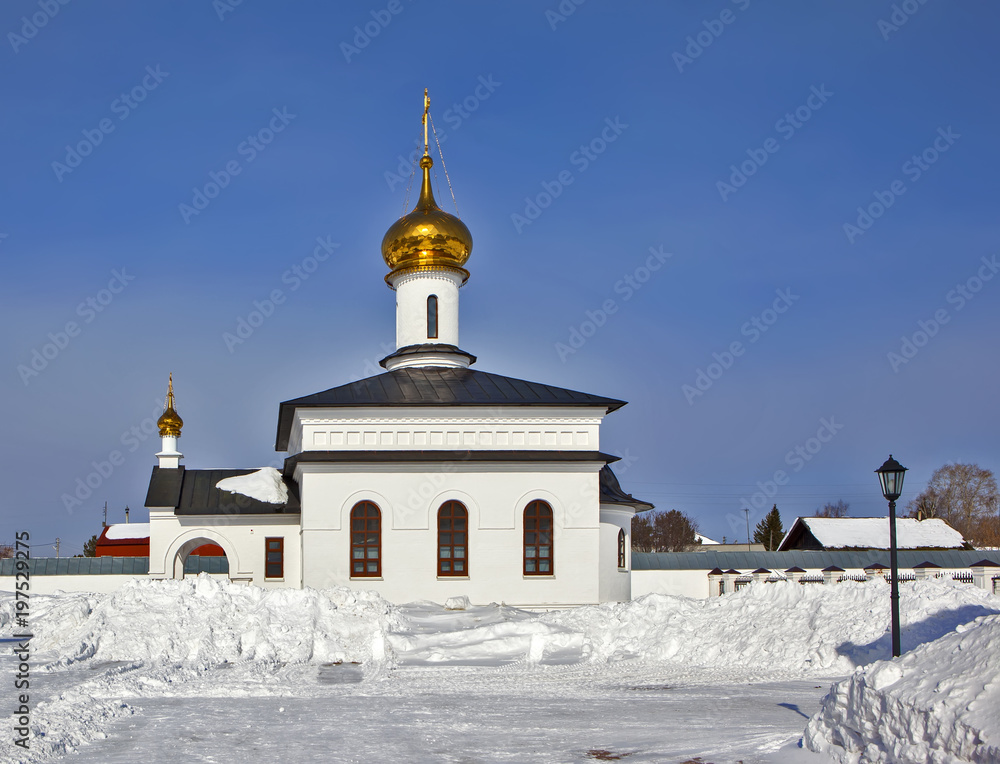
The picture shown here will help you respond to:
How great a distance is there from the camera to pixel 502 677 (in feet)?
41.3

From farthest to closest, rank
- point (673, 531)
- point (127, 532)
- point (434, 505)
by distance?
point (673, 531), point (127, 532), point (434, 505)

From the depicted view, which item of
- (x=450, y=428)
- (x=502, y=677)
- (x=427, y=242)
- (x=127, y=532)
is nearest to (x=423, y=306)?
(x=427, y=242)

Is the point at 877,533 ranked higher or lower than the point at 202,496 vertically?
lower

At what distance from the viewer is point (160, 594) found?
1566 centimetres

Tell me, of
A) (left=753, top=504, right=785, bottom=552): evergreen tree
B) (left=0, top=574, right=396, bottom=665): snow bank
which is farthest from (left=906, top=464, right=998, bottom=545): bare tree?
(left=0, top=574, right=396, bottom=665): snow bank

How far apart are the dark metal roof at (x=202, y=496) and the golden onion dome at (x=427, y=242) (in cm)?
671

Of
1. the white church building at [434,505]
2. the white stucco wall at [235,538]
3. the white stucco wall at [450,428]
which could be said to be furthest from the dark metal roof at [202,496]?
the white stucco wall at [450,428]

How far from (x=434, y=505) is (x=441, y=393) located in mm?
2770

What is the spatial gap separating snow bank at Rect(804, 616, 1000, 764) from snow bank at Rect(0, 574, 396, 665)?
8.81 m

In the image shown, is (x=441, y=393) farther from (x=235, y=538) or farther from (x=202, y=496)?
(x=202, y=496)

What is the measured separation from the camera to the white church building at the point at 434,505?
21.2m

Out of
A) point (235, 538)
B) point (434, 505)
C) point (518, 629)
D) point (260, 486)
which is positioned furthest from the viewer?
point (260, 486)

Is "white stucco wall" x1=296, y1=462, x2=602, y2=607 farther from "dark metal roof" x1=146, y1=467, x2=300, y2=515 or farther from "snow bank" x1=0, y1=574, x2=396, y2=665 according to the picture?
"snow bank" x1=0, y1=574, x2=396, y2=665

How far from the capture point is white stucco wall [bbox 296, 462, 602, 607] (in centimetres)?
2106
